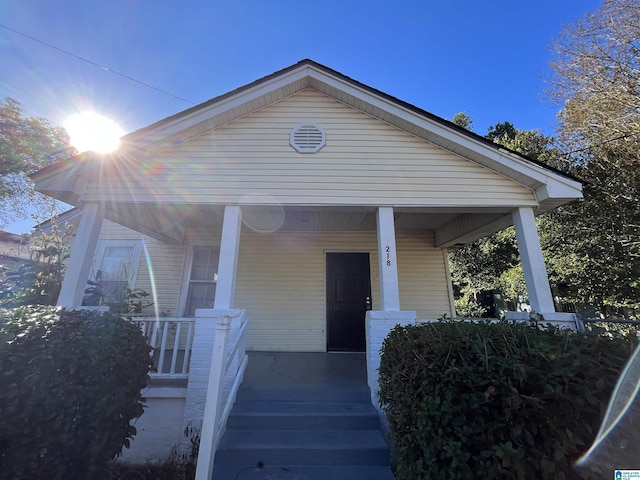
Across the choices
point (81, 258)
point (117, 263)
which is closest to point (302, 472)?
point (81, 258)

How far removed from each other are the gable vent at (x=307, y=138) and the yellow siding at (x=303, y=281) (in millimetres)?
2510

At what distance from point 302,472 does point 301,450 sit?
0.19 metres

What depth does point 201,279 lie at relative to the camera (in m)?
6.60

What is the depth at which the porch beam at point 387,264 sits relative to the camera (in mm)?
3973

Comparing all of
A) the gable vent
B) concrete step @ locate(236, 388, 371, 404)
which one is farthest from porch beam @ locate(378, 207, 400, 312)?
the gable vent

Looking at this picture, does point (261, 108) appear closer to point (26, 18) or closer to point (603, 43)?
point (26, 18)

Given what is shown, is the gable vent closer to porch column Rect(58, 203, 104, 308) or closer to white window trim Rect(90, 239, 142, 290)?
porch column Rect(58, 203, 104, 308)

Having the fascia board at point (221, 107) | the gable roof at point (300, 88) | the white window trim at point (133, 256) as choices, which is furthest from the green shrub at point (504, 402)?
the white window trim at point (133, 256)

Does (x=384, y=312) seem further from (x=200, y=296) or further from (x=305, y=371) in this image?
(x=200, y=296)

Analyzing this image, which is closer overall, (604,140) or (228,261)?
(228,261)

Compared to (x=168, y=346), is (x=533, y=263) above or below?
above

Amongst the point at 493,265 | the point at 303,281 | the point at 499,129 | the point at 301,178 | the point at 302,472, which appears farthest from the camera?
the point at 499,129

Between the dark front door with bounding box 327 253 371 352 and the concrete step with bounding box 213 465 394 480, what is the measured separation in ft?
11.3

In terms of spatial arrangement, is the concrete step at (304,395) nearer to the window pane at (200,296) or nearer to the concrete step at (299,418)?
the concrete step at (299,418)
